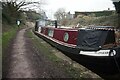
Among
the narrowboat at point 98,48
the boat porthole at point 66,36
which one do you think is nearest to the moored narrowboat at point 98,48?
the narrowboat at point 98,48

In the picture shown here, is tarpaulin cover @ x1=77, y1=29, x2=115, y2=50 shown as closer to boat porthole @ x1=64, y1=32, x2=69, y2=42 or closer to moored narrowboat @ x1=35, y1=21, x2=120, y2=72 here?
moored narrowboat @ x1=35, y1=21, x2=120, y2=72

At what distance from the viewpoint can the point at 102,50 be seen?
30.8 ft

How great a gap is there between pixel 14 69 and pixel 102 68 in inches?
129

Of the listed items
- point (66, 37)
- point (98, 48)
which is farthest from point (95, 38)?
point (66, 37)

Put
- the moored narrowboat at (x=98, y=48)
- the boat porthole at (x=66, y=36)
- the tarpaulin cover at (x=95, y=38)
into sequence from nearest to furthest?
the moored narrowboat at (x=98, y=48), the tarpaulin cover at (x=95, y=38), the boat porthole at (x=66, y=36)

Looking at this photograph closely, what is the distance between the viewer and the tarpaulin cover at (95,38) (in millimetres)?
10109

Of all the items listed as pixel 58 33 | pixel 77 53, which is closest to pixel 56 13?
pixel 58 33

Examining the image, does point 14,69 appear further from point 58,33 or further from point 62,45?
point 58,33

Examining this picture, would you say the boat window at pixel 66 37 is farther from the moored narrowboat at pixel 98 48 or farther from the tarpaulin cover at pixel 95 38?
the tarpaulin cover at pixel 95 38

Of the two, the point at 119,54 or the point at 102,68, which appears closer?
the point at 119,54

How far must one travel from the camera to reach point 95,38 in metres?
10.4

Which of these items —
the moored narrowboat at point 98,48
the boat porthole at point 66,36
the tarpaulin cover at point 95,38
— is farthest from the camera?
the boat porthole at point 66,36

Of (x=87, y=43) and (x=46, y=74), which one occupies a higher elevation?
(x=87, y=43)

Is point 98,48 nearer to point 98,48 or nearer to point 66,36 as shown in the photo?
point 98,48
